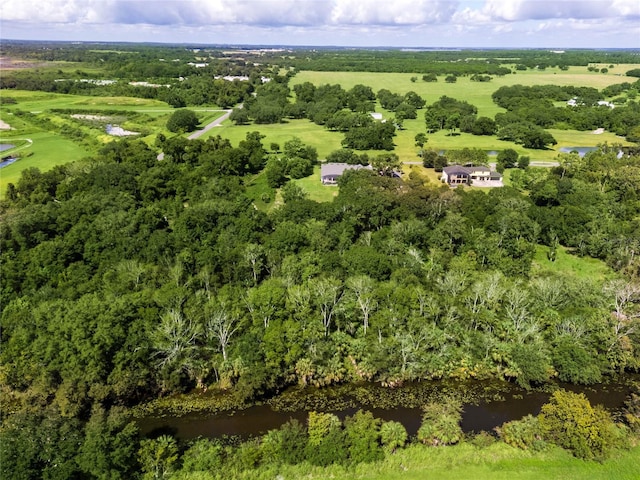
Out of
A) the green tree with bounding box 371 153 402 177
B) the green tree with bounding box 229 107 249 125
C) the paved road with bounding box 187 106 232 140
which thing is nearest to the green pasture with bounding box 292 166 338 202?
the green tree with bounding box 371 153 402 177

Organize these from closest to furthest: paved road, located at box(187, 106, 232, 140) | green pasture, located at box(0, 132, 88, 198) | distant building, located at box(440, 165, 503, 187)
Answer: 1. distant building, located at box(440, 165, 503, 187)
2. green pasture, located at box(0, 132, 88, 198)
3. paved road, located at box(187, 106, 232, 140)

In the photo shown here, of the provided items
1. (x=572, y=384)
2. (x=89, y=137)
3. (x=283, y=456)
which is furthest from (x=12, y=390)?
(x=89, y=137)

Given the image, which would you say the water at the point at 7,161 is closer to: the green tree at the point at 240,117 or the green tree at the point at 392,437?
the green tree at the point at 240,117

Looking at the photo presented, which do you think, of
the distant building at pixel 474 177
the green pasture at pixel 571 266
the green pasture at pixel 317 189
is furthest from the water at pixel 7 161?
the green pasture at pixel 571 266

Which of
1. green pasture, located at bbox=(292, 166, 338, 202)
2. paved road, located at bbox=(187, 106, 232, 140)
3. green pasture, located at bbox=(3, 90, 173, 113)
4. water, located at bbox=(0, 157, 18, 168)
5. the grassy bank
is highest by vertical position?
green pasture, located at bbox=(3, 90, 173, 113)

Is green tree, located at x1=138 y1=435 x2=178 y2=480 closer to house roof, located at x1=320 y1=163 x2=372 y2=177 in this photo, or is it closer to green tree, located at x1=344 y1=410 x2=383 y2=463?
green tree, located at x1=344 y1=410 x2=383 y2=463
